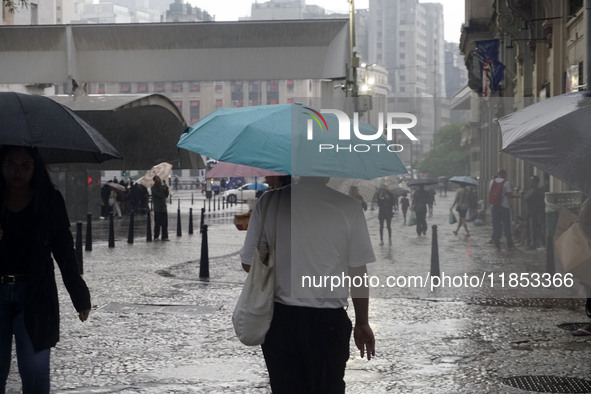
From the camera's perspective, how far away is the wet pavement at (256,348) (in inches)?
278

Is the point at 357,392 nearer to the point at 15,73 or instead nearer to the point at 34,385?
the point at 34,385

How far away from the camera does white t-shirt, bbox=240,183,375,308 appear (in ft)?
14.2

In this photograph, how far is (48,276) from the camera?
4715mm

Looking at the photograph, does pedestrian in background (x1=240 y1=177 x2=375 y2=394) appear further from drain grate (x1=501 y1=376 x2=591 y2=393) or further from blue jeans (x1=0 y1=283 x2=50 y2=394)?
drain grate (x1=501 y1=376 x2=591 y2=393)

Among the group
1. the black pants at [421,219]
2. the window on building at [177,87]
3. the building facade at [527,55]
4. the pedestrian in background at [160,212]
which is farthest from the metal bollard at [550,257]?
the window on building at [177,87]

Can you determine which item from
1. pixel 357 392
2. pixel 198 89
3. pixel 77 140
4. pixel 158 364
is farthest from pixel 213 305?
pixel 198 89

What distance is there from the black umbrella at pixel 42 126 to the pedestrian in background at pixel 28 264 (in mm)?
108

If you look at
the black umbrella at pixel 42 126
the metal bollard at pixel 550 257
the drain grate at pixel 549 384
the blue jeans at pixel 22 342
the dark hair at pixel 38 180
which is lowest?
the drain grate at pixel 549 384

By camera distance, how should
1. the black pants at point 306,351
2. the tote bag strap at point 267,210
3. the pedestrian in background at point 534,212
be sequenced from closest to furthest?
the black pants at point 306,351
the tote bag strap at point 267,210
the pedestrian in background at point 534,212

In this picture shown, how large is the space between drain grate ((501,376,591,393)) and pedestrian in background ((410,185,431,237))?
15.1 meters

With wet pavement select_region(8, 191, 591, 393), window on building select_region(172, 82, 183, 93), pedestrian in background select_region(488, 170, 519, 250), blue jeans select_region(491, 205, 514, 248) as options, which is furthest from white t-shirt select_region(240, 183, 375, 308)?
window on building select_region(172, 82, 183, 93)

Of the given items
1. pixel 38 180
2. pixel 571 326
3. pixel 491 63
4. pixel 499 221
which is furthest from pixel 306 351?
pixel 491 63

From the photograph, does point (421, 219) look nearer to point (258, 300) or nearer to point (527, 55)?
point (527, 55)

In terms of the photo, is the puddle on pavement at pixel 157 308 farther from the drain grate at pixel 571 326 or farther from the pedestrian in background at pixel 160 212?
the pedestrian in background at pixel 160 212
